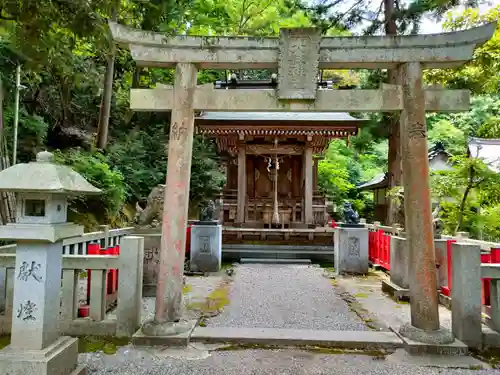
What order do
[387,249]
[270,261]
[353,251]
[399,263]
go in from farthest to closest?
[270,261] → [353,251] → [387,249] → [399,263]

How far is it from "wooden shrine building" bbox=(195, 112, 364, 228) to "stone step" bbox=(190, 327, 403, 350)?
28.1 ft

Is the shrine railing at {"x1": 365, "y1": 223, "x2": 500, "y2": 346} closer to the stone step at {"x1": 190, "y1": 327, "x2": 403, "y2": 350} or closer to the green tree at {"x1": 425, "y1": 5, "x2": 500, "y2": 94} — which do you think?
the stone step at {"x1": 190, "y1": 327, "x2": 403, "y2": 350}

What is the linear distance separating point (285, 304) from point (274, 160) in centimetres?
856

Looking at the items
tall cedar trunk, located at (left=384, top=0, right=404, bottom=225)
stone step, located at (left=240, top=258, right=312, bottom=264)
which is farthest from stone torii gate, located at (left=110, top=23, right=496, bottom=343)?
tall cedar trunk, located at (left=384, top=0, right=404, bottom=225)

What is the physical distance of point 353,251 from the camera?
899 centimetres

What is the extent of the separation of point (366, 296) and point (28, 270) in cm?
604

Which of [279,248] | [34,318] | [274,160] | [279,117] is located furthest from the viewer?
[274,160]

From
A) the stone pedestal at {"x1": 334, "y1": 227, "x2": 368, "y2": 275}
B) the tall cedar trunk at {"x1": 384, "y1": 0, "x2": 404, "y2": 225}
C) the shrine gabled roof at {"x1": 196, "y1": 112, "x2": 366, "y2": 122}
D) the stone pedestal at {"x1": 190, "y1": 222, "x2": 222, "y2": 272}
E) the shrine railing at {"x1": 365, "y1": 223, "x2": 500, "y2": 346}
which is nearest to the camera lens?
the shrine railing at {"x1": 365, "y1": 223, "x2": 500, "y2": 346}

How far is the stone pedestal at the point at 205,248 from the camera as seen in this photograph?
30.3ft

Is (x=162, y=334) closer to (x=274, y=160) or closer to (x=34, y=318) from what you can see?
(x=34, y=318)

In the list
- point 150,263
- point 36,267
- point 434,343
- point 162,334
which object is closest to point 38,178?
point 36,267

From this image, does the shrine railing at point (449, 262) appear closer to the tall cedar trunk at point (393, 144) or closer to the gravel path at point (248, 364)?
the gravel path at point (248, 364)

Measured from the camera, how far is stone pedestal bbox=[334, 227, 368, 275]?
896 centimetres

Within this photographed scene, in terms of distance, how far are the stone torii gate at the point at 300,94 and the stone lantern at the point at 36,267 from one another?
1.55m
